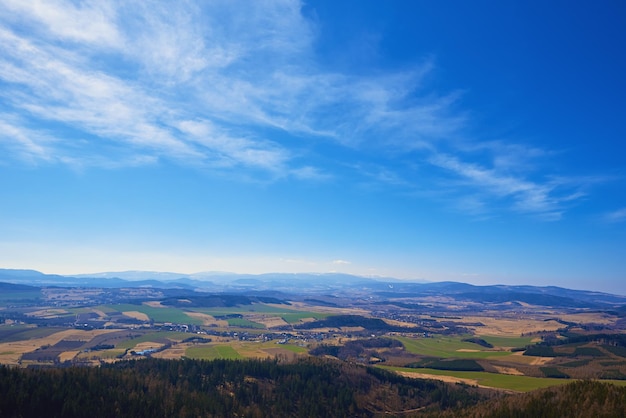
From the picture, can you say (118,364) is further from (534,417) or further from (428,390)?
(534,417)

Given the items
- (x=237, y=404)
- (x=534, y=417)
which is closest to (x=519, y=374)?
(x=534, y=417)

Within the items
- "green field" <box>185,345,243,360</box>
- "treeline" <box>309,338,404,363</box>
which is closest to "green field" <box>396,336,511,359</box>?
"treeline" <box>309,338,404,363</box>

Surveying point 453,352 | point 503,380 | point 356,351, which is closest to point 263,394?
point 503,380

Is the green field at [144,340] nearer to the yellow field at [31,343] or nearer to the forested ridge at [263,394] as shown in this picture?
the yellow field at [31,343]

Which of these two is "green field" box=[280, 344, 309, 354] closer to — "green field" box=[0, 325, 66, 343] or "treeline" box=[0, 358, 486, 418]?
"treeline" box=[0, 358, 486, 418]

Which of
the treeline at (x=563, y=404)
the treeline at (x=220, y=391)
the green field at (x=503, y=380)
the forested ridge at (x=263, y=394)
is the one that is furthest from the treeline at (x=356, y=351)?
the treeline at (x=563, y=404)
